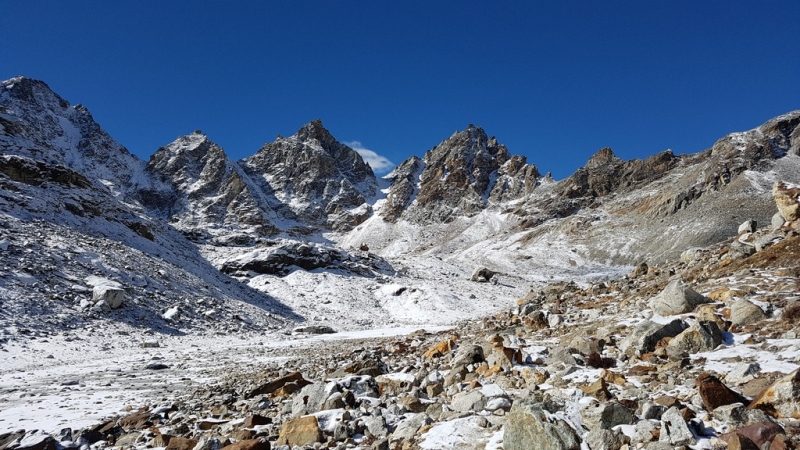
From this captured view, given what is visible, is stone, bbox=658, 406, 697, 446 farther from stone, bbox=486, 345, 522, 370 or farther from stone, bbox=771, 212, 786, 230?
stone, bbox=771, 212, 786, 230

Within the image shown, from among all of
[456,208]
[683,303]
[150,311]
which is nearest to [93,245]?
[150,311]

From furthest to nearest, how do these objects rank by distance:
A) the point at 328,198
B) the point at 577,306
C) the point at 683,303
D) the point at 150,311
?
the point at 328,198 → the point at 150,311 → the point at 577,306 → the point at 683,303

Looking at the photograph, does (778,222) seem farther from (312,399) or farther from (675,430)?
(312,399)

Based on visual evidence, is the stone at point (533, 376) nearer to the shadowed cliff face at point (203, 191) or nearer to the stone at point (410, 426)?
the stone at point (410, 426)

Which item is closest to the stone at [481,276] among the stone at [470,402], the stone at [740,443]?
the stone at [470,402]

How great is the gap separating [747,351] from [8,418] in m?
15.1

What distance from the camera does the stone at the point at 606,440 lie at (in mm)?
4680

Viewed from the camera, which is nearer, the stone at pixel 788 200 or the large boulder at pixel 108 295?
the stone at pixel 788 200

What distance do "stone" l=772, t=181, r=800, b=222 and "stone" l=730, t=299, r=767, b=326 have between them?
716cm

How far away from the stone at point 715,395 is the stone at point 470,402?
9.35ft

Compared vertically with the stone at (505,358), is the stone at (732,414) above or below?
below

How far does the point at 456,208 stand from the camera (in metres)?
173

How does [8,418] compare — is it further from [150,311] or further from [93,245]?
[93,245]

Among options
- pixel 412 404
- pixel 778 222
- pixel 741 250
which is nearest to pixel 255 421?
pixel 412 404
